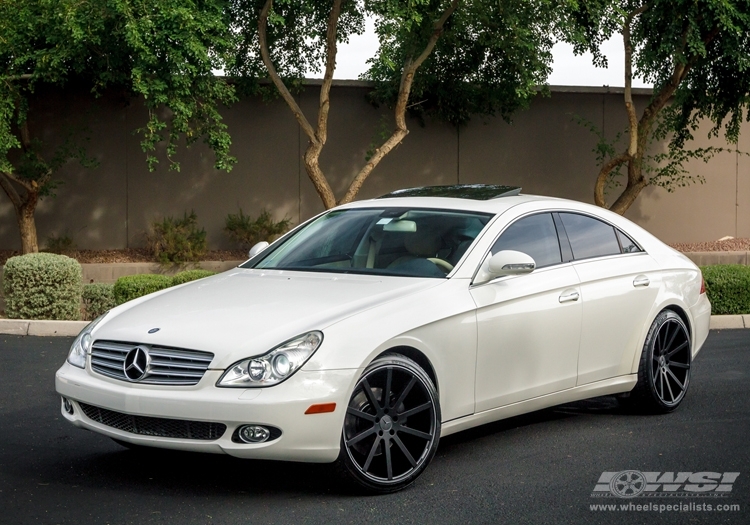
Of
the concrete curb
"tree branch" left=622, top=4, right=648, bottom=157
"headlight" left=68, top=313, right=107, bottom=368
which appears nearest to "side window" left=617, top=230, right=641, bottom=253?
"headlight" left=68, top=313, right=107, bottom=368

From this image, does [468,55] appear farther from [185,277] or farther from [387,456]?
[387,456]

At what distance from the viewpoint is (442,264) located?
6320 millimetres

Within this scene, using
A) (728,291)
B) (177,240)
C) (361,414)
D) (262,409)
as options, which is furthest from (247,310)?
(177,240)

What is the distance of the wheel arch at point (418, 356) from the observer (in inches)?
220

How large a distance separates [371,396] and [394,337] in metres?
0.34

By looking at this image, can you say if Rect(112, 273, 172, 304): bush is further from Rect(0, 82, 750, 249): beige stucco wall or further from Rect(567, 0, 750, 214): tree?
Rect(567, 0, 750, 214): tree

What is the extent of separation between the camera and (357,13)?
17.8 metres

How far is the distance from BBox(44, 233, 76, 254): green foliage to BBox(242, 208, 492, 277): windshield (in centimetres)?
1275

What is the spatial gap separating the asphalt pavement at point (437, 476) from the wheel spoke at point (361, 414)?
419mm

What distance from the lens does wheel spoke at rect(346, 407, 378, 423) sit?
17.5 feet

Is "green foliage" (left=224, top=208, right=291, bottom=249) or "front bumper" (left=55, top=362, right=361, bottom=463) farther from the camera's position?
"green foliage" (left=224, top=208, right=291, bottom=249)

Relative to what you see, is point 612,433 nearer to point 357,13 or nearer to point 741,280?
point 741,280

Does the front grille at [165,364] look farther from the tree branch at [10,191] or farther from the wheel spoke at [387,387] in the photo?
the tree branch at [10,191]

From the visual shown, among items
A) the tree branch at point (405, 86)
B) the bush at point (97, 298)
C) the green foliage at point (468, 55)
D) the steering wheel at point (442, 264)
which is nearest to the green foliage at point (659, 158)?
the green foliage at point (468, 55)
